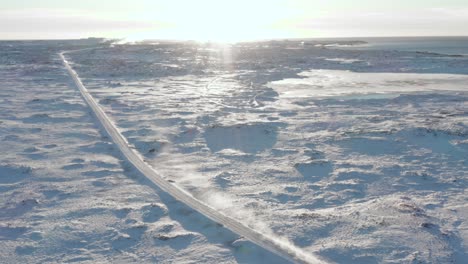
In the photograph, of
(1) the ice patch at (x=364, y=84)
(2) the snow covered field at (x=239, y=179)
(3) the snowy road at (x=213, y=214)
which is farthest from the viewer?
(1) the ice patch at (x=364, y=84)

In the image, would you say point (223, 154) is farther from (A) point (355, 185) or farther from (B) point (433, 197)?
(B) point (433, 197)

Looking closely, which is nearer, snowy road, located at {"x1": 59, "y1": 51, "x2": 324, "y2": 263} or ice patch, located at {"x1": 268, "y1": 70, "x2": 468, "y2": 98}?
snowy road, located at {"x1": 59, "y1": 51, "x2": 324, "y2": 263}

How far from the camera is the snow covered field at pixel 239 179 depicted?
5055 millimetres

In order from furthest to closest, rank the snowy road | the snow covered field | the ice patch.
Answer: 1. the ice patch
2. the snow covered field
3. the snowy road

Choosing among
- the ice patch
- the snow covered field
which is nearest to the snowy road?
the snow covered field

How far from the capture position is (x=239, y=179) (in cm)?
723

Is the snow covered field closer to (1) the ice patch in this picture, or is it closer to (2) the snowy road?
(2) the snowy road

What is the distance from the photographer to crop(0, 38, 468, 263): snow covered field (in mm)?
5055

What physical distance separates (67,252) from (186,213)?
1562 mm

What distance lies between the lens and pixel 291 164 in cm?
795

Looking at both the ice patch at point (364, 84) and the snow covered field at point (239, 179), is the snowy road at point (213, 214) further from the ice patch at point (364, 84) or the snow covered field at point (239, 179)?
the ice patch at point (364, 84)

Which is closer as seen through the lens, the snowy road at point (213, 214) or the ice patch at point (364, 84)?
the snowy road at point (213, 214)

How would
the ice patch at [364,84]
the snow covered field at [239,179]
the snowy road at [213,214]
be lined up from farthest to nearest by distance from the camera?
the ice patch at [364,84], the snow covered field at [239,179], the snowy road at [213,214]

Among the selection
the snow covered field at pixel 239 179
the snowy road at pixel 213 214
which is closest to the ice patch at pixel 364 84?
the snow covered field at pixel 239 179
